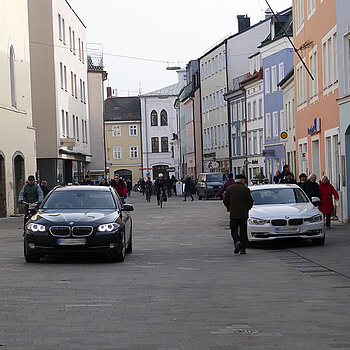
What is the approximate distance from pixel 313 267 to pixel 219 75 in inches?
2957

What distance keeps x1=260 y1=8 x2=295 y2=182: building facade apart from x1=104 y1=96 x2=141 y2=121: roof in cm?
6608

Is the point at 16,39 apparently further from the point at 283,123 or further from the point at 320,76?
the point at 283,123

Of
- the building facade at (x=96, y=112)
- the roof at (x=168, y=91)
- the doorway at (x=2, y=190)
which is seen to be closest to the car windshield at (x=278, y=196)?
the doorway at (x=2, y=190)

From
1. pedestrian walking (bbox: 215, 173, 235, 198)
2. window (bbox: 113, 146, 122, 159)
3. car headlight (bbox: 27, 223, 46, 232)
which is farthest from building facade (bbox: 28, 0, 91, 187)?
window (bbox: 113, 146, 122, 159)

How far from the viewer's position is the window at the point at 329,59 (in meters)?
30.8

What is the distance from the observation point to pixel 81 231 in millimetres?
16078

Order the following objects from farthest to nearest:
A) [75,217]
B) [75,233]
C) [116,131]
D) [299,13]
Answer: [116,131] < [299,13] < [75,217] < [75,233]

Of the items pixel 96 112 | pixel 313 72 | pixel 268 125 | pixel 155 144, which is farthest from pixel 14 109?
pixel 155 144

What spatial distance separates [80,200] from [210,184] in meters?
47.4

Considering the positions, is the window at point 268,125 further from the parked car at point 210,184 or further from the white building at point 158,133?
the white building at point 158,133

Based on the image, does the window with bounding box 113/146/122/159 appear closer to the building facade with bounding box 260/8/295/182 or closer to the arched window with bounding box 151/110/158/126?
the arched window with bounding box 151/110/158/126

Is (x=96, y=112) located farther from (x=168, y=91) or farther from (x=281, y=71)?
(x=168, y=91)

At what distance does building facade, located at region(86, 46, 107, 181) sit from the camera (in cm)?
7681

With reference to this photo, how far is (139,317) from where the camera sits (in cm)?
954
